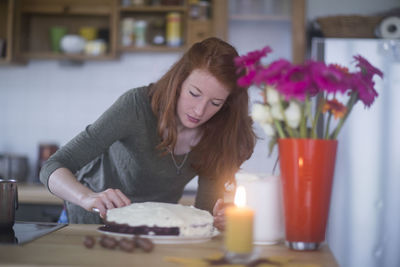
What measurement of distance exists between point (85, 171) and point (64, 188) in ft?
1.85

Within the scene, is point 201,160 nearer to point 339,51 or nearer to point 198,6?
point 339,51

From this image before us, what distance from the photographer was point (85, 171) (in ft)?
6.45

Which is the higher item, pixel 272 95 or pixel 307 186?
pixel 272 95

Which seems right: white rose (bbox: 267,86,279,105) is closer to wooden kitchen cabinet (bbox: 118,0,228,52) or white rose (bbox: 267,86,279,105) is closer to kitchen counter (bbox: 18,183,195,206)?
kitchen counter (bbox: 18,183,195,206)

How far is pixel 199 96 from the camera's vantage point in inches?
64.1

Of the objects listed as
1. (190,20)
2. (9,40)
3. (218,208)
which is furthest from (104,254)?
(9,40)

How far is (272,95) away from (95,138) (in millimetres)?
736

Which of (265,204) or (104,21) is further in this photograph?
(104,21)

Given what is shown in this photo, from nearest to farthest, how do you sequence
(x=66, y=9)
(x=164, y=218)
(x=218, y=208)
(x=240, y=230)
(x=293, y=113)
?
(x=240, y=230)
(x=293, y=113)
(x=164, y=218)
(x=218, y=208)
(x=66, y=9)

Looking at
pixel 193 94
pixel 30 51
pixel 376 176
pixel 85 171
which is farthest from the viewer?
pixel 30 51

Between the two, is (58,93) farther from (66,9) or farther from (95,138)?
(95,138)

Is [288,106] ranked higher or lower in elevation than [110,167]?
higher

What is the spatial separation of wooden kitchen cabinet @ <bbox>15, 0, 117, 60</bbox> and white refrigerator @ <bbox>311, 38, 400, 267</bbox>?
1545 mm

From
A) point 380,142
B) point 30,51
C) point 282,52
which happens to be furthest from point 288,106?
point 30,51
